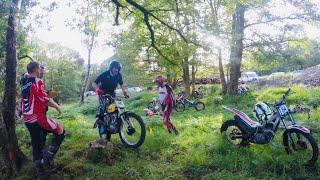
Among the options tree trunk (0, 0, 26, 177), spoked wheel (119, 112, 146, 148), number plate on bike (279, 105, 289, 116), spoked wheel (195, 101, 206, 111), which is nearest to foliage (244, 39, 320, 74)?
spoked wheel (195, 101, 206, 111)

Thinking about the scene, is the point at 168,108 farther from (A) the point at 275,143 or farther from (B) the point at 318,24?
(B) the point at 318,24

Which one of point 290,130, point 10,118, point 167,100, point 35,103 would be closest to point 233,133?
point 290,130

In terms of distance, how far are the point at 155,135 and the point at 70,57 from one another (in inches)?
2240

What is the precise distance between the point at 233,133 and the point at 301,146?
146 cm

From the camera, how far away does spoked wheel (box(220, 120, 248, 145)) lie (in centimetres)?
752

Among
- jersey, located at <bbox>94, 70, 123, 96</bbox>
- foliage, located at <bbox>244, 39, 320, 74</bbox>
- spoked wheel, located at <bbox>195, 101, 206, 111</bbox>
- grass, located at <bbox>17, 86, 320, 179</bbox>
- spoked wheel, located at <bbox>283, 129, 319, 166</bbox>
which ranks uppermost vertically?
foliage, located at <bbox>244, 39, 320, 74</bbox>

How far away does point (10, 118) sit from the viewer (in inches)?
302

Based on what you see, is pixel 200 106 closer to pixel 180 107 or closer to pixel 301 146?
pixel 180 107

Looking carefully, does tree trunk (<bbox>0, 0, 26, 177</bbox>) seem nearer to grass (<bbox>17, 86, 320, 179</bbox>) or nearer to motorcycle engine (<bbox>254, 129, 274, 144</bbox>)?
grass (<bbox>17, 86, 320, 179</bbox>)

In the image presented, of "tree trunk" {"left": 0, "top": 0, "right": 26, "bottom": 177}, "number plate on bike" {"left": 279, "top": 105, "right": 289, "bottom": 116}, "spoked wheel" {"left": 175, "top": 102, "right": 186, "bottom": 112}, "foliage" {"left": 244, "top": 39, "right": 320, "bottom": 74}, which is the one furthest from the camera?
"spoked wheel" {"left": 175, "top": 102, "right": 186, "bottom": 112}

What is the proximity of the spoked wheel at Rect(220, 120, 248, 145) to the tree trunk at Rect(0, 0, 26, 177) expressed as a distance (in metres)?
4.23

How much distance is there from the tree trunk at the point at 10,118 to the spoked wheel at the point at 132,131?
208 centimetres

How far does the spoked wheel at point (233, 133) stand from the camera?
24.7ft

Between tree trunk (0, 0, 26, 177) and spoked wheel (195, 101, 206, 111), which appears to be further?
spoked wheel (195, 101, 206, 111)
